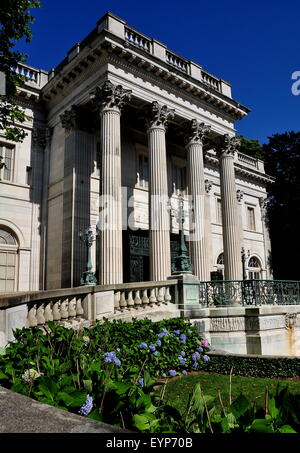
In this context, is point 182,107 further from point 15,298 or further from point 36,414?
point 36,414

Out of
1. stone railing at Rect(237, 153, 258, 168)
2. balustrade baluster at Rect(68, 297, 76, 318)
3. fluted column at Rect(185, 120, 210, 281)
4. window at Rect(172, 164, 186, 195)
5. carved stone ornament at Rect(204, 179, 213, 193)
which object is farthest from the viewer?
stone railing at Rect(237, 153, 258, 168)

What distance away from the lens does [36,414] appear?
195cm

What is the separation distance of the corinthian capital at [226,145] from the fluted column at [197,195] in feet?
6.16

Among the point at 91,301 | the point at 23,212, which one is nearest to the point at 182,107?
the point at 23,212

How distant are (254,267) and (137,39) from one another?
67.8ft

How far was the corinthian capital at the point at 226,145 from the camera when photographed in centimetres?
2227

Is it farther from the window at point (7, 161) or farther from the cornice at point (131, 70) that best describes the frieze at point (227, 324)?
the window at point (7, 161)

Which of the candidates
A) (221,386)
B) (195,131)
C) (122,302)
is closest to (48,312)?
(122,302)

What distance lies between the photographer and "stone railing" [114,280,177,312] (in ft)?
34.5

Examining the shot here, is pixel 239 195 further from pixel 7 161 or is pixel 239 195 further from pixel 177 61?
pixel 7 161

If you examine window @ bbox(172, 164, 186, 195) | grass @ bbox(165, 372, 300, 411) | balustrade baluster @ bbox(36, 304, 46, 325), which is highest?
window @ bbox(172, 164, 186, 195)

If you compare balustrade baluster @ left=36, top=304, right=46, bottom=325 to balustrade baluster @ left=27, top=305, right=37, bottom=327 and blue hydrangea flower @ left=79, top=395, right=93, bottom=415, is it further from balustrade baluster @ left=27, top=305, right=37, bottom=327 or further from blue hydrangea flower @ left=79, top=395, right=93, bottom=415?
blue hydrangea flower @ left=79, top=395, right=93, bottom=415

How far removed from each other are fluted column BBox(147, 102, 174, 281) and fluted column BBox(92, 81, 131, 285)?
182 centimetres

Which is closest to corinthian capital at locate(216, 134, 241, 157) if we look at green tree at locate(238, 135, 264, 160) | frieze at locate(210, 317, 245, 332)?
frieze at locate(210, 317, 245, 332)
